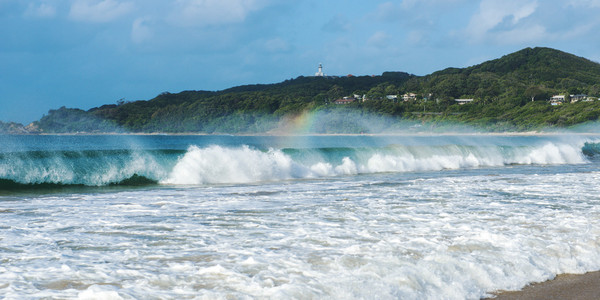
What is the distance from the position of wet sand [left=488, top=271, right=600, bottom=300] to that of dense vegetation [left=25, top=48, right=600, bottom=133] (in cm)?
9991

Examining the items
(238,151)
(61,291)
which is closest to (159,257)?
(61,291)

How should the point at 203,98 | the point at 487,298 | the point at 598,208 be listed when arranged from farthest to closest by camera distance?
the point at 203,98
the point at 598,208
the point at 487,298

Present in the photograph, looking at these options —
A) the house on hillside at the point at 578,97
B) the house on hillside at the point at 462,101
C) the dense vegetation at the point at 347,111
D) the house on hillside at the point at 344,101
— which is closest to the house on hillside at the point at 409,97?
the dense vegetation at the point at 347,111

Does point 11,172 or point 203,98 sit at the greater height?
point 203,98

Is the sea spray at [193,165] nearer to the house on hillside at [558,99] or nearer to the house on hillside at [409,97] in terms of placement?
the house on hillside at [558,99]

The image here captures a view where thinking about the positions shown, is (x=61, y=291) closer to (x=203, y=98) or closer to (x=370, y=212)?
(x=370, y=212)

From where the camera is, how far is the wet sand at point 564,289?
17.2ft

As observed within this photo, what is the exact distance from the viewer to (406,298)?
4.91 metres

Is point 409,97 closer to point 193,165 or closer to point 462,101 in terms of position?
point 462,101

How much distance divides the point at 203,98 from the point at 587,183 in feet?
428

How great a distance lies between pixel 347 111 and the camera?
127 m

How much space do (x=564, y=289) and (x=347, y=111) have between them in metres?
122

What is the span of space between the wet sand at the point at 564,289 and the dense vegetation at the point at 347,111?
99908 millimetres

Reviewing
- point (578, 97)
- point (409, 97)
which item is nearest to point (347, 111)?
point (409, 97)
